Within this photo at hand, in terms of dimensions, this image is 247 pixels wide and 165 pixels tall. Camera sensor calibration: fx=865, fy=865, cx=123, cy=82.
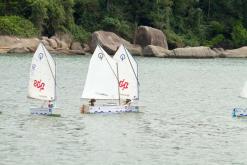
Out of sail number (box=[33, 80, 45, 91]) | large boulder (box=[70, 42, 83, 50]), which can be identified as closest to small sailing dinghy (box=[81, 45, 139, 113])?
sail number (box=[33, 80, 45, 91])

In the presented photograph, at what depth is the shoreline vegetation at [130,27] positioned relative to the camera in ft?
400

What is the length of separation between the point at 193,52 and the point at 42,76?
75749 mm

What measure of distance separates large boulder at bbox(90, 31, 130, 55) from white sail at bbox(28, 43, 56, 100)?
64.4 meters

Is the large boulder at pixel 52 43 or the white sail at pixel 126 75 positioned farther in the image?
the large boulder at pixel 52 43

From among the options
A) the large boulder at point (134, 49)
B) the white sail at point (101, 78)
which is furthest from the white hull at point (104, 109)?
the large boulder at point (134, 49)

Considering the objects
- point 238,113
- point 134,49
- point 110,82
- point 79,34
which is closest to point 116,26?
point 79,34

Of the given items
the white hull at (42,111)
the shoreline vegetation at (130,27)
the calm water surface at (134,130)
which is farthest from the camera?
the shoreline vegetation at (130,27)

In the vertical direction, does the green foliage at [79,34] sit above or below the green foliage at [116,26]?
below

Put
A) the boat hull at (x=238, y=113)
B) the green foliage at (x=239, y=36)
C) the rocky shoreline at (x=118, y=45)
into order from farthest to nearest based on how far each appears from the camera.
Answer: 1. the green foliage at (x=239, y=36)
2. the rocky shoreline at (x=118, y=45)
3. the boat hull at (x=238, y=113)

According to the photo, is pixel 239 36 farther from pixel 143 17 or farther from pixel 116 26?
pixel 116 26

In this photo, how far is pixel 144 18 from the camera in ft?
452

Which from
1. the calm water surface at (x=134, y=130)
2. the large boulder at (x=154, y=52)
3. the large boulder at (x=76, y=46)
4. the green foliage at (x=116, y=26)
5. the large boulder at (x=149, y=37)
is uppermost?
the green foliage at (x=116, y=26)

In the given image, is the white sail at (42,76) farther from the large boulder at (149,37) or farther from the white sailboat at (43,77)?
the large boulder at (149,37)

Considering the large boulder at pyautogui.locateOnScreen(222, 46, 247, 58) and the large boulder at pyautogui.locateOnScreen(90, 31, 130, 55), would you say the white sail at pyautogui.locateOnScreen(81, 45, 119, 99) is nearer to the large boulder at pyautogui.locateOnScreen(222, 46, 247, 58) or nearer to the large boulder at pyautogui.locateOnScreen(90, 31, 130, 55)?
the large boulder at pyautogui.locateOnScreen(90, 31, 130, 55)
